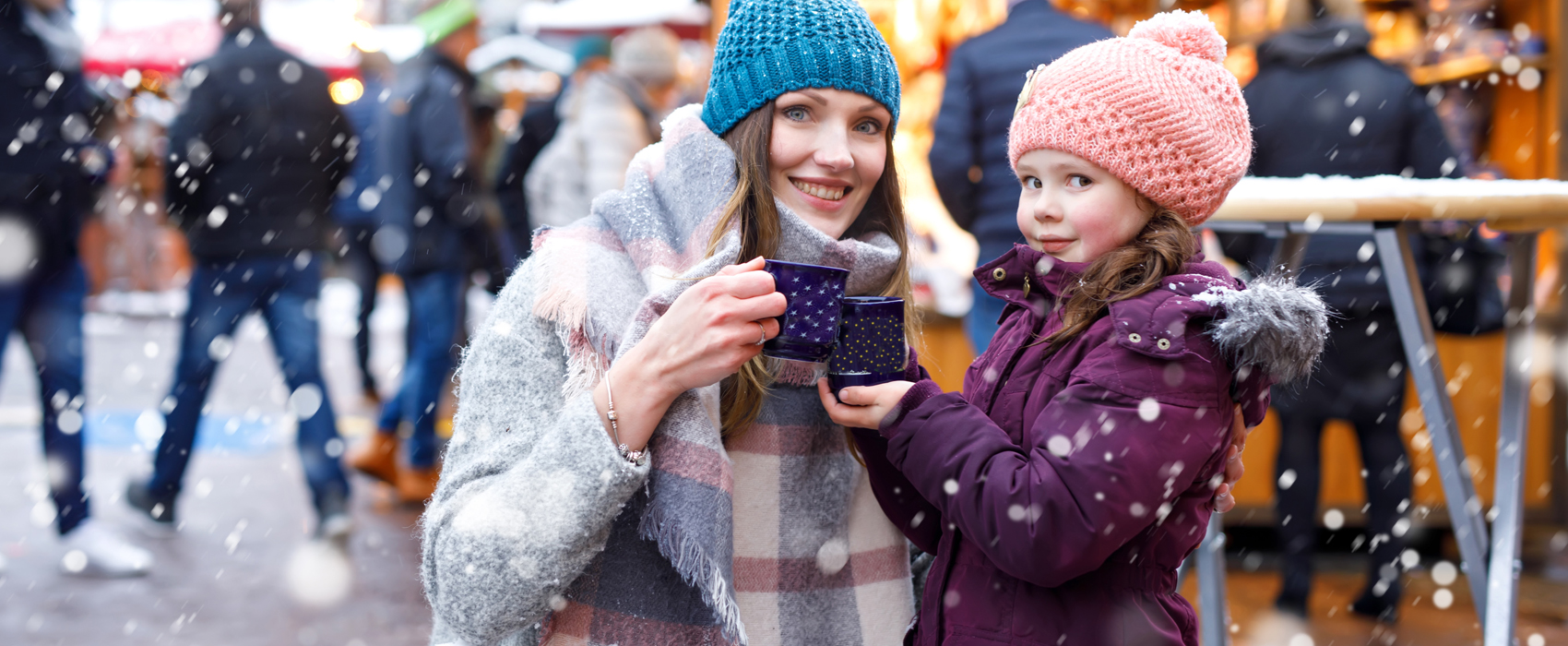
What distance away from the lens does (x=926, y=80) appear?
574 cm

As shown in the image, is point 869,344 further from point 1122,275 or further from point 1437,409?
point 1437,409

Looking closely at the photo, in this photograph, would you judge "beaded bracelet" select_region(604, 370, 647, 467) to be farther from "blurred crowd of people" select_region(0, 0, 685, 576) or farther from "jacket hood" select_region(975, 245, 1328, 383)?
"blurred crowd of people" select_region(0, 0, 685, 576)

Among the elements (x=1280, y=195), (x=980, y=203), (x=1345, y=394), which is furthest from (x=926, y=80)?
(x=1280, y=195)

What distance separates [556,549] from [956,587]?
0.51 m

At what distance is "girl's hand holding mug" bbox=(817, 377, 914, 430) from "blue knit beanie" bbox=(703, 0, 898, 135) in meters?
0.44

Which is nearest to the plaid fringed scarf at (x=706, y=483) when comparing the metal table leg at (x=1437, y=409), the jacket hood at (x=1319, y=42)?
the metal table leg at (x=1437, y=409)

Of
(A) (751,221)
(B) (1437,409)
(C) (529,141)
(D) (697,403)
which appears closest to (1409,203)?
(B) (1437,409)

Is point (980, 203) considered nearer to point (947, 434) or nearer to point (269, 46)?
point (947, 434)

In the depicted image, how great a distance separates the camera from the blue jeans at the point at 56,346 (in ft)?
12.0

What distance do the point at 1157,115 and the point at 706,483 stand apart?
72cm

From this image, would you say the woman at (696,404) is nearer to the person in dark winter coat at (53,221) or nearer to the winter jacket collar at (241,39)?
the person in dark winter coat at (53,221)

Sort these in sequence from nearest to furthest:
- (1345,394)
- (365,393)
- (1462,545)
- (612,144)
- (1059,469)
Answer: (1059,469), (1462,545), (1345,394), (612,144), (365,393)

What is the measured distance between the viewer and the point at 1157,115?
1.36 metres

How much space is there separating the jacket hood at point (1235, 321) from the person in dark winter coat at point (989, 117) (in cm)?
216
